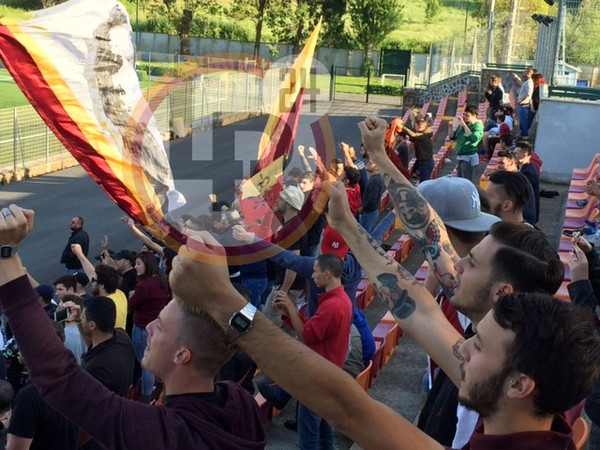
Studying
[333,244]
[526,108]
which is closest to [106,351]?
[333,244]

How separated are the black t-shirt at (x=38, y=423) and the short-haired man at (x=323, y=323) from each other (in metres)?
2.03

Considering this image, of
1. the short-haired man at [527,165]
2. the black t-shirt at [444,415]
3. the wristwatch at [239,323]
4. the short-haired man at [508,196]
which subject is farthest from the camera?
the short-haired man at [527,165]

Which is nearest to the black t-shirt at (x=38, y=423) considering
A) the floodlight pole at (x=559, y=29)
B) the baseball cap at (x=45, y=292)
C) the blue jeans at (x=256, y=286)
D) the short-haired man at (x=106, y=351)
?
the short-haired man at (x=106, y=351)

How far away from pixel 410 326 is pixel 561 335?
1156mm

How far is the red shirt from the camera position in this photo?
638 centimetres

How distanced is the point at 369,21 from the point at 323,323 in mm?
60750

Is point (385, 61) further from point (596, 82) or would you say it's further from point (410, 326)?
point (410, 326)

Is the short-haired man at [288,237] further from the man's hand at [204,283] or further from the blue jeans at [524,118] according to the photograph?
the blue jeans at [524,118]

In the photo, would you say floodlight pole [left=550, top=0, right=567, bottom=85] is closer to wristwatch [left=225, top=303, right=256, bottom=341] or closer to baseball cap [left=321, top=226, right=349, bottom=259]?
baseball cap [left=321, top=226, right=349, bottom=259]

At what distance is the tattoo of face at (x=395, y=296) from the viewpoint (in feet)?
11.5

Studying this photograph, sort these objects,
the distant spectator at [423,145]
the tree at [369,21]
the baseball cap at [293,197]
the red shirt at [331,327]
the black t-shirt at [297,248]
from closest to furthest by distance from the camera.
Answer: the red shirt at [331,327] < the baseball cap at [293,197] < the black t-shirt at [297,248] < the distant spectator at [423,145] < the tree at [369,21]

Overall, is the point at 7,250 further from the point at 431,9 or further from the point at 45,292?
the point at 431,9

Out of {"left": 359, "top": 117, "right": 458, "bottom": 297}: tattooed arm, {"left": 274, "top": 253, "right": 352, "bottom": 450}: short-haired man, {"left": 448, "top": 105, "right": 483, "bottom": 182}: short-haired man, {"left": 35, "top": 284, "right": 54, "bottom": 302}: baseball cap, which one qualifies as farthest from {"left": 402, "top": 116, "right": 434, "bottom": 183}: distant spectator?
{"left": 359, "top": 117, "right": 458, "bottom": 297}: tattooed arm

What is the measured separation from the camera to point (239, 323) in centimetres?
233
